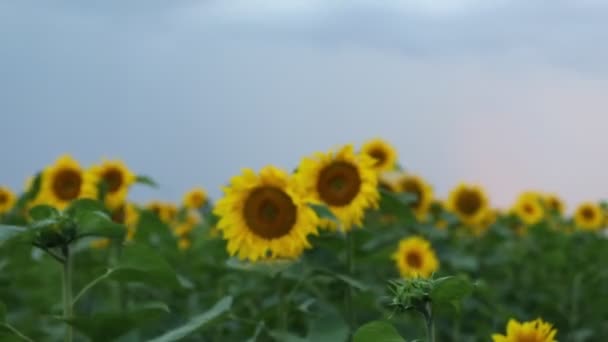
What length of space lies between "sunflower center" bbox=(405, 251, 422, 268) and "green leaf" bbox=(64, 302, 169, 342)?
343 centimetres

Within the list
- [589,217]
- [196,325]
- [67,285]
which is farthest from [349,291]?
[589,217]

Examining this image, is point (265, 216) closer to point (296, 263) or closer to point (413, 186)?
point (296, 263)

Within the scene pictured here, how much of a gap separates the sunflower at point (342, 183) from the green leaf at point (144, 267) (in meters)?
1.41

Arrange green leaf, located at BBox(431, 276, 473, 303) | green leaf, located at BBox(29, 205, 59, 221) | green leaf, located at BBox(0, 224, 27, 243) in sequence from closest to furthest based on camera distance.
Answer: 1. green leaf, located at BBox(431, 276, 473, 303)
2. green leaf, located at BBox(0, 224, 27, 243)
3. green leaf, located at BBox(29, 205, 59, 221)

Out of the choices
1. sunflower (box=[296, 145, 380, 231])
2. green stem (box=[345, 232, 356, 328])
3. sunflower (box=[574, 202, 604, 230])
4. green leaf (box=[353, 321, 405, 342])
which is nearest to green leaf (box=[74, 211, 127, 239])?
green leaf (box=[353, 321, 405, 342])

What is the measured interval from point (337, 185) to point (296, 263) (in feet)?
2.00

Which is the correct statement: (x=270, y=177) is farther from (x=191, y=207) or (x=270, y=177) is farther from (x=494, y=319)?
(x=191, y=207)

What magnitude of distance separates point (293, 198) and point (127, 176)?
7.24ft

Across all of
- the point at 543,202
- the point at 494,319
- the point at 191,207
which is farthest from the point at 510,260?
the point at 191,207

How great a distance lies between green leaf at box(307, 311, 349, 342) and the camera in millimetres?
3508

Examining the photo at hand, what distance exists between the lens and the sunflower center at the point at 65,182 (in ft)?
19.4

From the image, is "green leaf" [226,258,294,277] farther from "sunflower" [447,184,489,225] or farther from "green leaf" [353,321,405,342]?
"sunflower" [447,184,489,225]

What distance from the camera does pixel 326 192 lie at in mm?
4551

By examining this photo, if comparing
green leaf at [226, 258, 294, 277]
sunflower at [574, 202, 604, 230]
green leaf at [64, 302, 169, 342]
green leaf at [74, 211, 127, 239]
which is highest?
sunflower at [574, 202, 604, 230]
